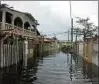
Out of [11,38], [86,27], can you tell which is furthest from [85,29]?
[11,38]

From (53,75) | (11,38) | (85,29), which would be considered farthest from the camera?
(85,29)

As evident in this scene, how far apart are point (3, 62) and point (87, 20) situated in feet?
136

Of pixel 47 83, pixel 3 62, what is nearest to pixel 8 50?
pixel 3 62

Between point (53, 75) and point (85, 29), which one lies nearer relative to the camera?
point (53, 75)

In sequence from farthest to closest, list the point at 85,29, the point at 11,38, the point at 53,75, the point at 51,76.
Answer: the point at 85,29 < the point at 11,38 < the point at 53,75 < the point at 51,76

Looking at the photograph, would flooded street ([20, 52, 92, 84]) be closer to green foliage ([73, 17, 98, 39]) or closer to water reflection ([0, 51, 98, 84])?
water reflection ([0, 51, 98, 84])

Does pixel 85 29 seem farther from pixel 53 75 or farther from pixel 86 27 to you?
pixel 53 75

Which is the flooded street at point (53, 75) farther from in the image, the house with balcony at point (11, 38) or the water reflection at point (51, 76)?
the house with balcony at point (11, 38)

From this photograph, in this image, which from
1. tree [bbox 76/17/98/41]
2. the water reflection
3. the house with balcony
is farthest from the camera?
tree [bbox 76/17/98/41]

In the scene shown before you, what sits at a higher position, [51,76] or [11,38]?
[11,38]

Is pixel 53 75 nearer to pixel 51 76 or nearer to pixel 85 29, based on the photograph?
pixel 51 76

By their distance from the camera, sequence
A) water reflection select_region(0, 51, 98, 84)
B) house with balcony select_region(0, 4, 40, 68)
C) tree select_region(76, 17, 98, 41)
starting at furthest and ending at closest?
tree select_region(76, 17, 98, 41), house with balcony select_region(0, 4, 40, 68), water reflection select_region(0, 51, 98, 84)

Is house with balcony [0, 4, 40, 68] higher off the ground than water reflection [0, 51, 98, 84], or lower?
higher

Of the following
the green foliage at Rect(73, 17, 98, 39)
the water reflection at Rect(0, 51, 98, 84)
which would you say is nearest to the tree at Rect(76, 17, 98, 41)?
the green foliage at Rect(73, 17, 98, 39)
